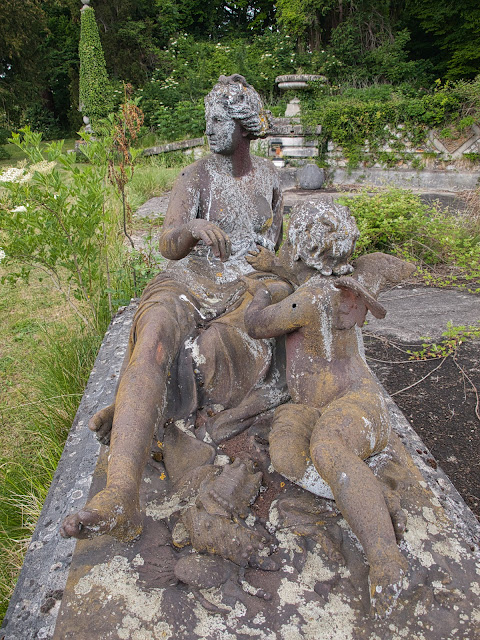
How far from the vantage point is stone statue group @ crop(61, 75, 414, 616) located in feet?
4.68

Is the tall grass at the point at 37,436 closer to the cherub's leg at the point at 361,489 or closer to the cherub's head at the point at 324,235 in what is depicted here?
the cherub's leg at the point at 361,489

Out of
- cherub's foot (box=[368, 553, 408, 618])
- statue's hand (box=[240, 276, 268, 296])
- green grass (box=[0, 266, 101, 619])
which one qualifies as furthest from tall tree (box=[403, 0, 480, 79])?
cherub's foot (box=[368, 553, 408, 618])

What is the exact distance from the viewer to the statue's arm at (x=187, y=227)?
2.03 m

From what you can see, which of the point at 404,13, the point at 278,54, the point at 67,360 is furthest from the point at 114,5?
the point at 67,360

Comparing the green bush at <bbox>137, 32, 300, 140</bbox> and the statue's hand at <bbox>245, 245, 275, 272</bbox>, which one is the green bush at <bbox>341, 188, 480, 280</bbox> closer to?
the statue's hand at <bbox>245, 245, 275, 272</bbox>

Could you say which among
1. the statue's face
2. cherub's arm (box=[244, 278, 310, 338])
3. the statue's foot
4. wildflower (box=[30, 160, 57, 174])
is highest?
the statue's face

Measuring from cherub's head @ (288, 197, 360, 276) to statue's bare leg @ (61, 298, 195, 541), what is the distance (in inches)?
24.3

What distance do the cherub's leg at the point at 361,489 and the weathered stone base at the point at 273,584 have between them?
0.16 meters

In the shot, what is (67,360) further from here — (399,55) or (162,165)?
(399,55)

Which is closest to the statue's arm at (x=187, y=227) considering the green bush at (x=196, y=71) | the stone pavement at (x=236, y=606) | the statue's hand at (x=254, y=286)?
the statue's hand at (x=254, y=286)

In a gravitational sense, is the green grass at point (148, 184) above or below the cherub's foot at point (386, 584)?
below

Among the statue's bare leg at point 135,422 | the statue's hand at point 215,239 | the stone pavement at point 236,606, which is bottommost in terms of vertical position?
the stone pavement at point 236,606

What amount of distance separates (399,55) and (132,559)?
58.5 feet

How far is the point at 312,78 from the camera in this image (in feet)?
37.1
